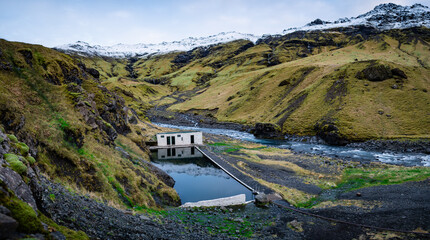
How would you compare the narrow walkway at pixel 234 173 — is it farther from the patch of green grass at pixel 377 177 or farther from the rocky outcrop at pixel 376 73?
the rocky outcrop at pixel 376 73

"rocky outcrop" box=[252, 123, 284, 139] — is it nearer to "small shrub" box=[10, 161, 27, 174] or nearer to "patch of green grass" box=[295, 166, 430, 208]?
"patch of green grass" box=[295, 166, 430, 208]

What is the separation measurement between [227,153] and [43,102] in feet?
133

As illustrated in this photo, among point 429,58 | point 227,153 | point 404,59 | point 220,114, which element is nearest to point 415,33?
point 429,58

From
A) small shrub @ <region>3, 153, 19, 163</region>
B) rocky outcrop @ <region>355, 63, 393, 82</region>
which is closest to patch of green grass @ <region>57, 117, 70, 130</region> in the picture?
small shrub @ <region>3, 153, 19, 163</region>

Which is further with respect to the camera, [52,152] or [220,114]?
[220,114]

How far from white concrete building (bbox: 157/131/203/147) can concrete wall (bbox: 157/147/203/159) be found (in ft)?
6.26

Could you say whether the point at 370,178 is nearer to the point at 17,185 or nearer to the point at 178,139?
the point at 17,185

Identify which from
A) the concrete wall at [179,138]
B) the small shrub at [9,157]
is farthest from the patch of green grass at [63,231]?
the concrete wall at [179,138]

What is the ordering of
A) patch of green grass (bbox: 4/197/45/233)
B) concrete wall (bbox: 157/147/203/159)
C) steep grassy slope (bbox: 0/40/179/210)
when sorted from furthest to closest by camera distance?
1. concrete wall (bbox: 157/147/203/159)
2. steep grassy slope (bbox: 0/40/179/210)
3. patch of green grass (bbox: 4/197/45/233)

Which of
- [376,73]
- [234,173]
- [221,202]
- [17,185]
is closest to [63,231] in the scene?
[17,185]

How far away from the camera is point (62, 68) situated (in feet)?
132

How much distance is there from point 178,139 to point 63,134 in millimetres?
43335

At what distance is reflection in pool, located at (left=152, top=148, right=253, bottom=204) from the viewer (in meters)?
36.2

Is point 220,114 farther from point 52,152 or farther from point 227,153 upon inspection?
point 52,152
